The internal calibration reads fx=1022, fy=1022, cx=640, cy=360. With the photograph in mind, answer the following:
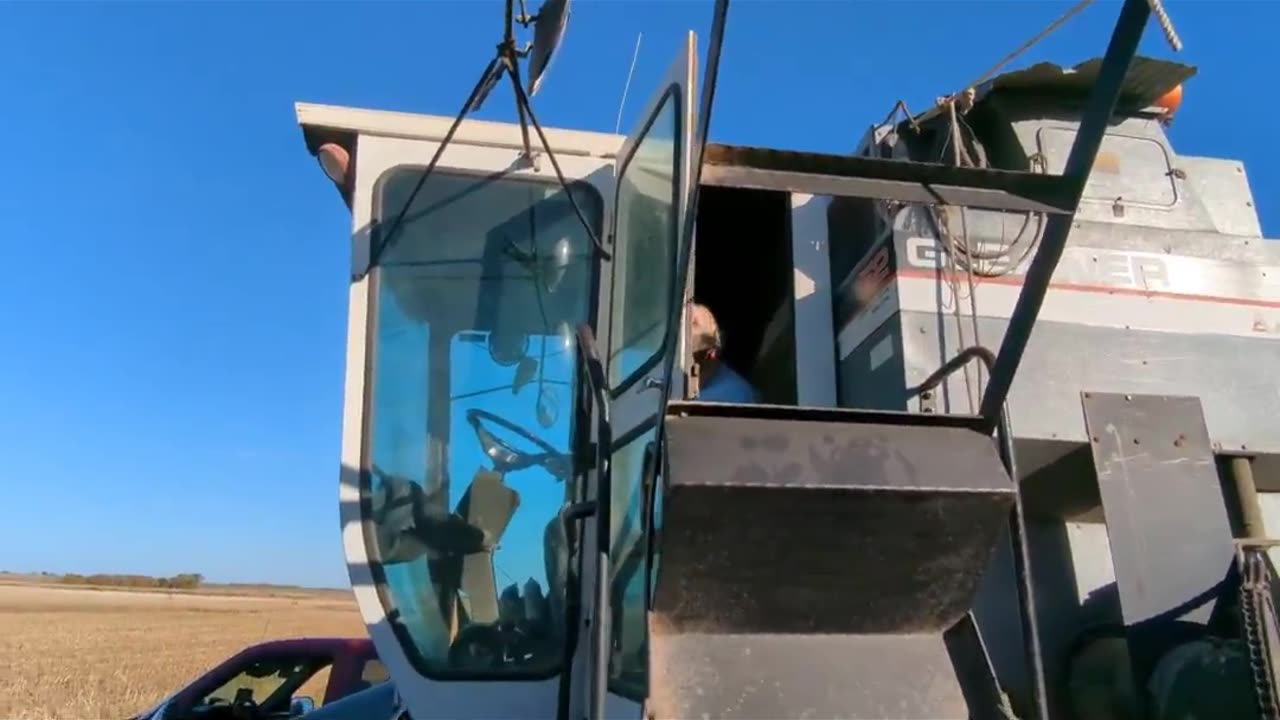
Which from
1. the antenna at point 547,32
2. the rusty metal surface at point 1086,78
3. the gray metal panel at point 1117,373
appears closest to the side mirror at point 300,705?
the antenna at point 547,32

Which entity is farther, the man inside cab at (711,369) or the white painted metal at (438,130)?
the white painted metal at (438,130)

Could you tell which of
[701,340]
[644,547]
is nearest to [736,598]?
[644,547]

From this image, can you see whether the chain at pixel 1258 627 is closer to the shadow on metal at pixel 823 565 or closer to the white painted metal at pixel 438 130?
the shadow on metal at pixel 823 565

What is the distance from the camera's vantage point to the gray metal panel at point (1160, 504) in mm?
2447

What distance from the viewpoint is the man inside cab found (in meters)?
2.83

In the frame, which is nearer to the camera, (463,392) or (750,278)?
(463,392)

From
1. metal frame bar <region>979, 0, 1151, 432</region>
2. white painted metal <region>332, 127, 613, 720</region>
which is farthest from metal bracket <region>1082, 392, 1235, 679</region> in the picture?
white painted metal <region>332, 127, 613, 720</region>

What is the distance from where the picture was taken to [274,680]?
26.4 feet

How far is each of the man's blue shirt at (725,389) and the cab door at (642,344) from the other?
31 centimetres

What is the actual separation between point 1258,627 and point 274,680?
7.54 meters

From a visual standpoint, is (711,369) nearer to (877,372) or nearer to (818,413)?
(877,372)

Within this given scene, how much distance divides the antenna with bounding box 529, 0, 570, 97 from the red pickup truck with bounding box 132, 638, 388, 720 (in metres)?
5.94

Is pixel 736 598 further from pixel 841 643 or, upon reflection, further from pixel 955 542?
pixel 955 542

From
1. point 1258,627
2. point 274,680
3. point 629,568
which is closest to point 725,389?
point 629,568
